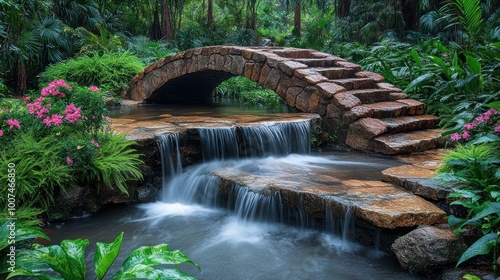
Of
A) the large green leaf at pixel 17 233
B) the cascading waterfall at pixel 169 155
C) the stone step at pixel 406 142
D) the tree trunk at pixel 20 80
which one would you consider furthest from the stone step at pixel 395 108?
the tree trunk at pixel 20 80

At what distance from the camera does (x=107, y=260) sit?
110 inches

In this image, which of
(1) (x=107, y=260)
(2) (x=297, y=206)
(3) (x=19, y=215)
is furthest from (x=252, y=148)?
(1) (x=107, y=260)

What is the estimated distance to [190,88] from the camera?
10.9 meters

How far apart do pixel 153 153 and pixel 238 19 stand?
14.7m

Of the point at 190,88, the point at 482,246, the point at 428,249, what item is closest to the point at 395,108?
the point at 428,249

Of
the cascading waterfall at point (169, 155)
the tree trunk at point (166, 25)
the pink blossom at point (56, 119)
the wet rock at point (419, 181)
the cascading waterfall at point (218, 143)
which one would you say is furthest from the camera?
the tree trunk at point (166, 25)

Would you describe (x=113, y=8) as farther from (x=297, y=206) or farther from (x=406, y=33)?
(x=297, y=206)

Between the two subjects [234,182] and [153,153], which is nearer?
[234,182]

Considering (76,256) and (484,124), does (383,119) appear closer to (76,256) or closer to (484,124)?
(484,124)

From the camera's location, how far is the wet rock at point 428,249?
11.7ft

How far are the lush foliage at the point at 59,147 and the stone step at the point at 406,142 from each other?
130 inches

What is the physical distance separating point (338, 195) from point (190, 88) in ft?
23.2

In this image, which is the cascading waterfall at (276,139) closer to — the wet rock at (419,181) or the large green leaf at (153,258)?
the wet rock at (419,181)

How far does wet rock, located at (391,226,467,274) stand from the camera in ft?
11.7
